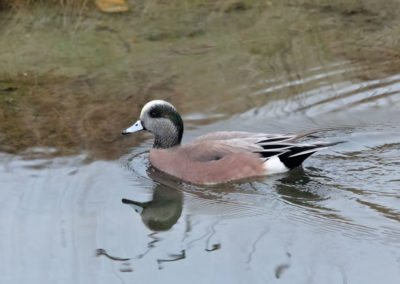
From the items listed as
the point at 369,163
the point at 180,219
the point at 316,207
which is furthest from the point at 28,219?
the point at 369,163

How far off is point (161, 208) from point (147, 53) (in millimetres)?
3192

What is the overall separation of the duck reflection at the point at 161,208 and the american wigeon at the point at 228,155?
0.25m

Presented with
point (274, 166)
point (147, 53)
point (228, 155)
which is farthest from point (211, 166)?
point (147, 53)

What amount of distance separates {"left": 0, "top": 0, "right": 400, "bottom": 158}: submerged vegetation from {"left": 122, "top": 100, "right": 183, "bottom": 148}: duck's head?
0.30 metres

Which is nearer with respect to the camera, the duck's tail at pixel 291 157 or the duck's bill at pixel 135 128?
the duck's tail at pixel 291 157

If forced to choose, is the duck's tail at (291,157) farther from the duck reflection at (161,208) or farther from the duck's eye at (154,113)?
the duck's eye at (154,113)

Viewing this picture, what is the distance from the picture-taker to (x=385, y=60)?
8938 mm

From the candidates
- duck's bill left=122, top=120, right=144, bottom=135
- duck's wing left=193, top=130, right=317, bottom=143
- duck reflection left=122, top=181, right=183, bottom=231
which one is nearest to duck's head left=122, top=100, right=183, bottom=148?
duck's bill left=122, top=120, right=144, bottom=135

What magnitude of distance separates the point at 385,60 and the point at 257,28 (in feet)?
5.10

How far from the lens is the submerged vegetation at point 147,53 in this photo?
7977 mm

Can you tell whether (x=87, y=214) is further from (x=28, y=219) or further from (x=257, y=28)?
(x=257, y=28)

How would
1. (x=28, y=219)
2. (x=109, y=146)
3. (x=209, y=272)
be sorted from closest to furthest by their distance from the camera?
1. (x=209, y=272)
2. (x=28, y=219)
3. (x=109, y=146)

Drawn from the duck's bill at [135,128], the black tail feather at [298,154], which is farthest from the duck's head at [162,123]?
the black tail feather at [298,154]

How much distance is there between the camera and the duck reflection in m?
6.37
